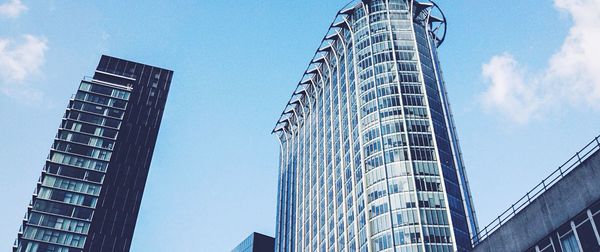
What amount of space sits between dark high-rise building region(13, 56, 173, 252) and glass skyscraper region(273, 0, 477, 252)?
39129 mm

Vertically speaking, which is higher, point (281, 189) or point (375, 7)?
point (375, 7)

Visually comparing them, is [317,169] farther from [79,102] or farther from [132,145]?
[79,102]

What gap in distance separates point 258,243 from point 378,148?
2564 inches

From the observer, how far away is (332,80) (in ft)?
476

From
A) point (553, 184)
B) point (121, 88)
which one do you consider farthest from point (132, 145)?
point (553, 184)

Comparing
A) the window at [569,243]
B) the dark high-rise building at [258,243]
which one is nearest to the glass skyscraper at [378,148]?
the dark high-rise building at [258,243]

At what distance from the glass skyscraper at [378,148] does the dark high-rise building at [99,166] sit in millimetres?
39129

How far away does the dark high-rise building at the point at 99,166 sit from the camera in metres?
120

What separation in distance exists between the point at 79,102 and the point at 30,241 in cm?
3754

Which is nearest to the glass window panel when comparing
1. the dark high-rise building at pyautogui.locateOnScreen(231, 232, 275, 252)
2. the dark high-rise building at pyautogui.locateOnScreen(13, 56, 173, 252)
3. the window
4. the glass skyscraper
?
the window

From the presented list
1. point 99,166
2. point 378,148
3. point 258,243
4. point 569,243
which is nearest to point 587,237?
point 569,243

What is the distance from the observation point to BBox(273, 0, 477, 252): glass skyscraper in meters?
100

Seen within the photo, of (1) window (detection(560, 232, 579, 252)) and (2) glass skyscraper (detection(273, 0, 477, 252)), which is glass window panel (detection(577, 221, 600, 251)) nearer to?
(1) window (detection(560, 232, 579, 252))

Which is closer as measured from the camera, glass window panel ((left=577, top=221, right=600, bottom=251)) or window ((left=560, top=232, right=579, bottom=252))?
glass window panel ((left=577, top=221, right=600, bottom=251))
